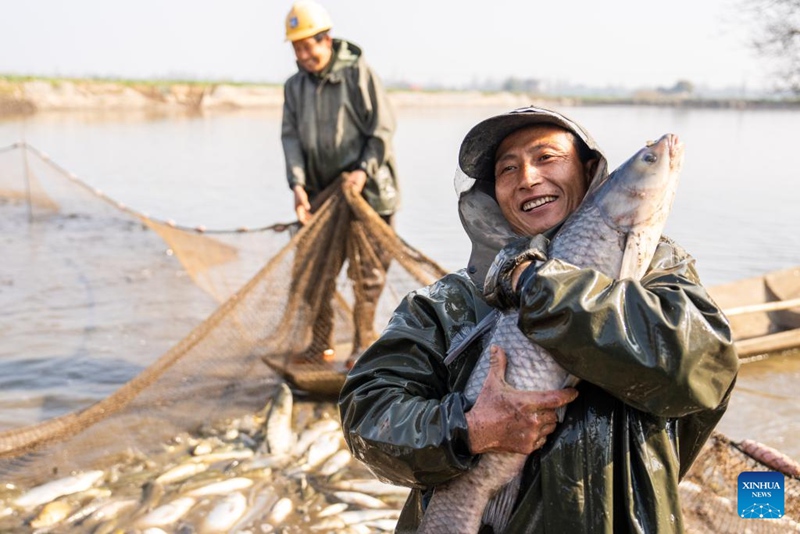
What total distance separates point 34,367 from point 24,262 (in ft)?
14.3

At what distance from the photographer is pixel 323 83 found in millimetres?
5902

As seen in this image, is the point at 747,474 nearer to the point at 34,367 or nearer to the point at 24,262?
the point at 34,367

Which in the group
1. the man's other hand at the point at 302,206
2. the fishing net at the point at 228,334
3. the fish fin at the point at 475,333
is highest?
the fish fin at the point at 475,333

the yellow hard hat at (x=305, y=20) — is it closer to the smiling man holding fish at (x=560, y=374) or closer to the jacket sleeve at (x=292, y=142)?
the jacket sleeve at (x=292, y=142)

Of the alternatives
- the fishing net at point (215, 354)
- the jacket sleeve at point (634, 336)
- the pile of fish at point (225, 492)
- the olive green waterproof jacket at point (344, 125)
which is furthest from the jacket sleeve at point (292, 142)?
the jacket sleeve at point (634, 336)

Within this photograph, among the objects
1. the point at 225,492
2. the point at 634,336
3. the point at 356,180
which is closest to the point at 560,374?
the point at 634,336

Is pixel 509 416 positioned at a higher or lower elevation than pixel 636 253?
lower

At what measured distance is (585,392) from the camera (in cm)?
183

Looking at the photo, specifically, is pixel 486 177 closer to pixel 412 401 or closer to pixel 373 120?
pixel 412 401

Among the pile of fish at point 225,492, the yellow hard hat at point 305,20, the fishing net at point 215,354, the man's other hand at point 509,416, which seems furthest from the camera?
the yellow hard hat at point 305,20

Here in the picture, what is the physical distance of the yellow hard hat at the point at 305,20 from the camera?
552 centimetres

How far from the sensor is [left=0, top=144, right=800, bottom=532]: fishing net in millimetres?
4449

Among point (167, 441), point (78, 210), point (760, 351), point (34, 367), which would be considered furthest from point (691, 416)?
point (78, 210)

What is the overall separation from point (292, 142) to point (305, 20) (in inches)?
36.8
